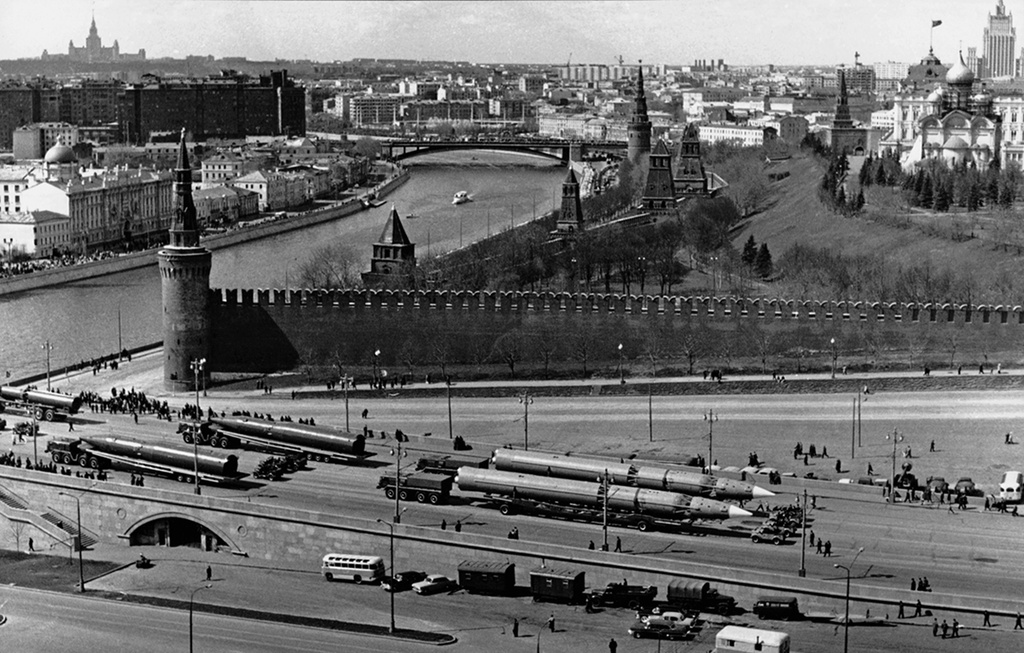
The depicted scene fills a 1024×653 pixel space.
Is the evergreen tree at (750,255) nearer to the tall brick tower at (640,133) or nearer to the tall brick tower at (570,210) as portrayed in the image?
the tall brick tower at (570,210)

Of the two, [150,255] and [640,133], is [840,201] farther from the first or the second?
[640,133]

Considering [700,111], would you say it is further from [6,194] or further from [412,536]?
[412,536]

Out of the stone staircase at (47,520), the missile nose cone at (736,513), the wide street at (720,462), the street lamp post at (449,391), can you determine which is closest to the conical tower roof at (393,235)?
the wide street at (720,462)

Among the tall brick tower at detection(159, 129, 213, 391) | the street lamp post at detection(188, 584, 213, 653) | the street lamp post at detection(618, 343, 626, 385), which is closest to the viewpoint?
the street lamp post at detection(188, 584, 213, 653)

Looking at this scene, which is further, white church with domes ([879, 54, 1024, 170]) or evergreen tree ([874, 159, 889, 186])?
white church with domes ([879, 54, 1024, 170])

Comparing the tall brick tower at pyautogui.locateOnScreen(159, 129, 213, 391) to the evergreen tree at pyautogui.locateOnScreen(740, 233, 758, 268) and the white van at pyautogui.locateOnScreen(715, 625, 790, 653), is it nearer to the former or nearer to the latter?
the evergreen tree at pyautogui.locateOnScreen(740, 233, 758, 268)

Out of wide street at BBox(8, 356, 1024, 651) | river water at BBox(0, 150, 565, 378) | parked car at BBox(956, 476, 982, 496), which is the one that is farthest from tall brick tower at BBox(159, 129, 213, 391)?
parked car at BBox(956, 476, 982, 496)

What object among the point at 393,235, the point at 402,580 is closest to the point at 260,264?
the point at 393,235

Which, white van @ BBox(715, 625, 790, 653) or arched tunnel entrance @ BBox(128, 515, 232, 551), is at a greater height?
white van @ BBox(715, 625, 790, 653)
